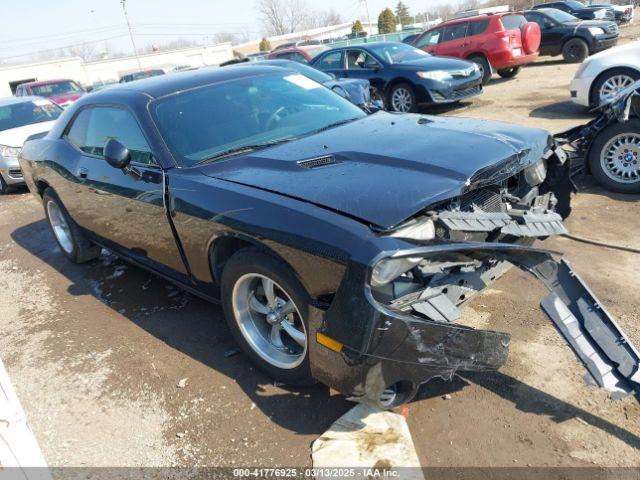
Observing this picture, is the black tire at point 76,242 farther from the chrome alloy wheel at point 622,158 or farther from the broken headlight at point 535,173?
the chrome alloy wheel at point 622,158

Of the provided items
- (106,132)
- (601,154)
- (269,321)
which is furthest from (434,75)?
(269,321)

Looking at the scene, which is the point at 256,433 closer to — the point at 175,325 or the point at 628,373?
the point at 175,325

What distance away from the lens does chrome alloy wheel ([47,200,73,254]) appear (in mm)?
5282

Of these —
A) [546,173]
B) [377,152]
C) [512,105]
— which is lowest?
[512,105]

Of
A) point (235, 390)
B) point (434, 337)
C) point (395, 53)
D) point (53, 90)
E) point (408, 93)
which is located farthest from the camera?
point (53, 90)

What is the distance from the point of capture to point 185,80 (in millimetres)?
3797

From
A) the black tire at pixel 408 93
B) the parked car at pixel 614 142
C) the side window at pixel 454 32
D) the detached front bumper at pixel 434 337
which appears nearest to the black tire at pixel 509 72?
the side window at pixel 454 32

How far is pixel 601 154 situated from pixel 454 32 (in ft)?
32.3

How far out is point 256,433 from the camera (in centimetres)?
264

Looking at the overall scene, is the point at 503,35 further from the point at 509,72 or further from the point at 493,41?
the point at 509,72

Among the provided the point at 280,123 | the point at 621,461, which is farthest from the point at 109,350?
the point at 621,461

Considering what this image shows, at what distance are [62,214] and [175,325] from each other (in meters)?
2.12

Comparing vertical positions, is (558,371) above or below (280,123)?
below

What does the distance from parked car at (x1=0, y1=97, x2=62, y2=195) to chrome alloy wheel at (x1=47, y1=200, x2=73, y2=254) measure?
3.53 m
